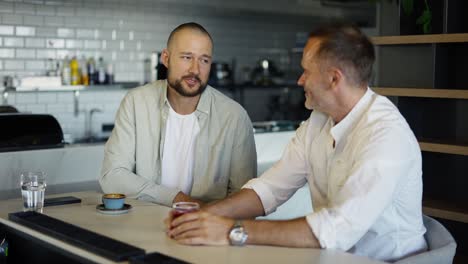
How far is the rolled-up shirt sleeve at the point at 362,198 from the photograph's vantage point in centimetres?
212

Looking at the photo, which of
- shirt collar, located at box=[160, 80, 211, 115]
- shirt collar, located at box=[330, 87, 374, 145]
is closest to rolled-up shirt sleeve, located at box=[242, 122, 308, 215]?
shirt collar, located at box=[330, 87, 374, 145]

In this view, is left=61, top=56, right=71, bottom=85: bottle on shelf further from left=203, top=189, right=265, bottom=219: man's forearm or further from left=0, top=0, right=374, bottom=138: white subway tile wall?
left=203, top=189, right=265, bottom=219: man's forearm

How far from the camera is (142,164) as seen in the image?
3307 mm

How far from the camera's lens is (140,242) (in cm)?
217

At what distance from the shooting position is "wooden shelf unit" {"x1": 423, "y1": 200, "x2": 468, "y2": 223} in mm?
3463

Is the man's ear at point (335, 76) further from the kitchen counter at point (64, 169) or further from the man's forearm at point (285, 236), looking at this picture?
the kitchen counter at point (64, 169)

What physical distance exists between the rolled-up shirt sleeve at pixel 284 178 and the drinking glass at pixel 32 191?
783 millimetres

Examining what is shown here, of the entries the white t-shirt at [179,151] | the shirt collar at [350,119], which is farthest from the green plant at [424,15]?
the shirt collar at [350,119]

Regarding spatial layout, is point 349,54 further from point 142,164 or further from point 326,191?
point 142,164

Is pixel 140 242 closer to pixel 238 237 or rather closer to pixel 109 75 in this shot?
pixel 238 237

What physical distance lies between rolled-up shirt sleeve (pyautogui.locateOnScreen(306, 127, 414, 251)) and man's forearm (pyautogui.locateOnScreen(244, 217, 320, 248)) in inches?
0.9

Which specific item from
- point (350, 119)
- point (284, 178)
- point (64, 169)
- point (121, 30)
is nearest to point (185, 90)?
point (284, 178)

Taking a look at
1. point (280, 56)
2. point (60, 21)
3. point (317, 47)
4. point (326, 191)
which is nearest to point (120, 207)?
point (326, 191)

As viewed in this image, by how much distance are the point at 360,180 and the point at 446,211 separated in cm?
155
